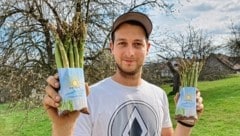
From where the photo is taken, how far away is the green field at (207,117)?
8.69 m

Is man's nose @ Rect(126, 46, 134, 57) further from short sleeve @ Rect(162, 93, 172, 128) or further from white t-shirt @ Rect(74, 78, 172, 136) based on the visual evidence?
short sleeve @ Rect(162, 93, 172, 128)

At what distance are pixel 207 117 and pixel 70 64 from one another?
1325cm

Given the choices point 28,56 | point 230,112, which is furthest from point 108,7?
point 230,112

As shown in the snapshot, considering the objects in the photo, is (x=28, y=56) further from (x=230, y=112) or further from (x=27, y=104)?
(x=230, y=112)

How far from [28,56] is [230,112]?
9441mm

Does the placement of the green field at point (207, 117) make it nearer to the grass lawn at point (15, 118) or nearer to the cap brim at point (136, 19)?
the grass lawn at point (15, 118)

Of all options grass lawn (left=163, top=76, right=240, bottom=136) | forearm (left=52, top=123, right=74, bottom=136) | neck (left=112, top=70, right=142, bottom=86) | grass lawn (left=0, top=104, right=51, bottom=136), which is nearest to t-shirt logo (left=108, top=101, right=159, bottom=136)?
neck (left=112, top=70, right=142, bottom=86)

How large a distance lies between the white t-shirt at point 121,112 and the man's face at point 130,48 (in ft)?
0.40

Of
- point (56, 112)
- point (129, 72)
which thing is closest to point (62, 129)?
point (56, 112)

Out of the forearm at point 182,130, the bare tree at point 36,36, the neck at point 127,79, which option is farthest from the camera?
the bare tree at point 36,36

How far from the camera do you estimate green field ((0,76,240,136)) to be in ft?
28.5

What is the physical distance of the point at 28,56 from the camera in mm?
8227

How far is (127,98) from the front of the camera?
221 cm

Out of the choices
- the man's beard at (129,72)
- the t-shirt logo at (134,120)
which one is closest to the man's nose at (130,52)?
the man's beard at (129,72)
